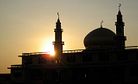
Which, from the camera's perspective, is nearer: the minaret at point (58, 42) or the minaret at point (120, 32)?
the minaret at point (120, 32)

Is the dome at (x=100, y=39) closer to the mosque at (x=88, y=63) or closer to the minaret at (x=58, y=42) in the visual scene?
the mosque at (x=88, y=63)

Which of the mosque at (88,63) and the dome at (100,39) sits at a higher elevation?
the dome at (100,39)

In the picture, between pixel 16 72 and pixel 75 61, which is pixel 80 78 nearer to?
pixel 75 61

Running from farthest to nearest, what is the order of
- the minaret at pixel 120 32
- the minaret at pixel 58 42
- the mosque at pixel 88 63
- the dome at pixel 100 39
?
the minaret at pixel 58 42, the dome at pixel 100 39, the minaret at pixel 120 32, the mosque at pixel 88 63

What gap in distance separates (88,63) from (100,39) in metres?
5.24

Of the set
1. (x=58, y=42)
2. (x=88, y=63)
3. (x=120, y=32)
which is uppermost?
(x=120, y=32)

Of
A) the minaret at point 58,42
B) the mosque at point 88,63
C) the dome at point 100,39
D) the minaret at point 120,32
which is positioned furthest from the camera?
the minaret at point 58,42

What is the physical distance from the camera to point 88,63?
64.0m

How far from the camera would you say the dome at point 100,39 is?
66875 millimetres

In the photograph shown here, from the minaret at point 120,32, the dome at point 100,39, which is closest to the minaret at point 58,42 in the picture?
the dome at point 100,39

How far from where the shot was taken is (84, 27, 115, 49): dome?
6688 centimetres

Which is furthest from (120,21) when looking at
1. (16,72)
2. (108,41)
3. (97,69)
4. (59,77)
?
(16,72)

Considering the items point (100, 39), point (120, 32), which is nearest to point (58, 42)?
point (100, 39)

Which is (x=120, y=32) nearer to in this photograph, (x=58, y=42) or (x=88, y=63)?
(x=88, y=63)
